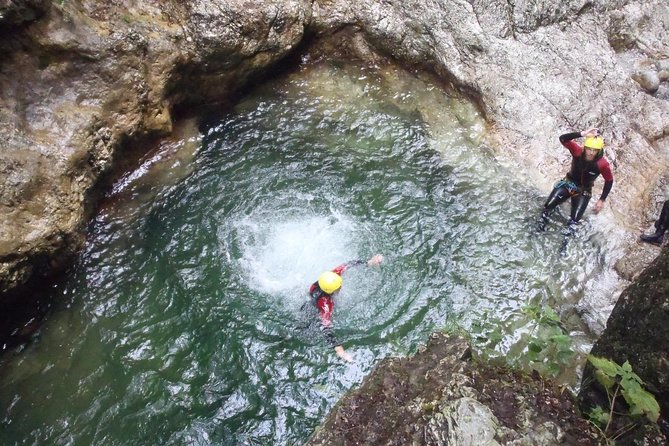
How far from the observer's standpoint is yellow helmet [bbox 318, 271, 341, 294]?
7.60m

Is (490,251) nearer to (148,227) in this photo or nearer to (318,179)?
(318,179)

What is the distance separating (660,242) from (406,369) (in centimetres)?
652

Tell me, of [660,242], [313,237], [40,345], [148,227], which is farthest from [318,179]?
[660,242]

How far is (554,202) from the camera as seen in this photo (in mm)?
8820

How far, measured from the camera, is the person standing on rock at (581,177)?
8.22m

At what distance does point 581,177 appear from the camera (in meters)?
8.56

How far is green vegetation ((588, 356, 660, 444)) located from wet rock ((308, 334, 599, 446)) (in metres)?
0.15

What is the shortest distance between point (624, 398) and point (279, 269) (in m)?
5.88

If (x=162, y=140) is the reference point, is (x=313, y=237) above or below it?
below

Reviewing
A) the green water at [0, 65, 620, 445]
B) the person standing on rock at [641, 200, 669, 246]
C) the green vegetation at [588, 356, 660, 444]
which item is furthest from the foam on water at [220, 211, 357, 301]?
the person standing on rock at [641, 200, 669, 246]

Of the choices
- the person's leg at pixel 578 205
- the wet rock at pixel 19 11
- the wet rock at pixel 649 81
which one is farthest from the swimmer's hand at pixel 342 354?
the wet rock at pixel 649 81

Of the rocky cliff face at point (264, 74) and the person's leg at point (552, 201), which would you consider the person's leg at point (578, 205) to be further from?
the rocky cliff face at point (264, 74)

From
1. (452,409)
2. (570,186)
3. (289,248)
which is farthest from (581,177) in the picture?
(452,409)

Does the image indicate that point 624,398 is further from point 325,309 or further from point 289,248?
point 289,248
